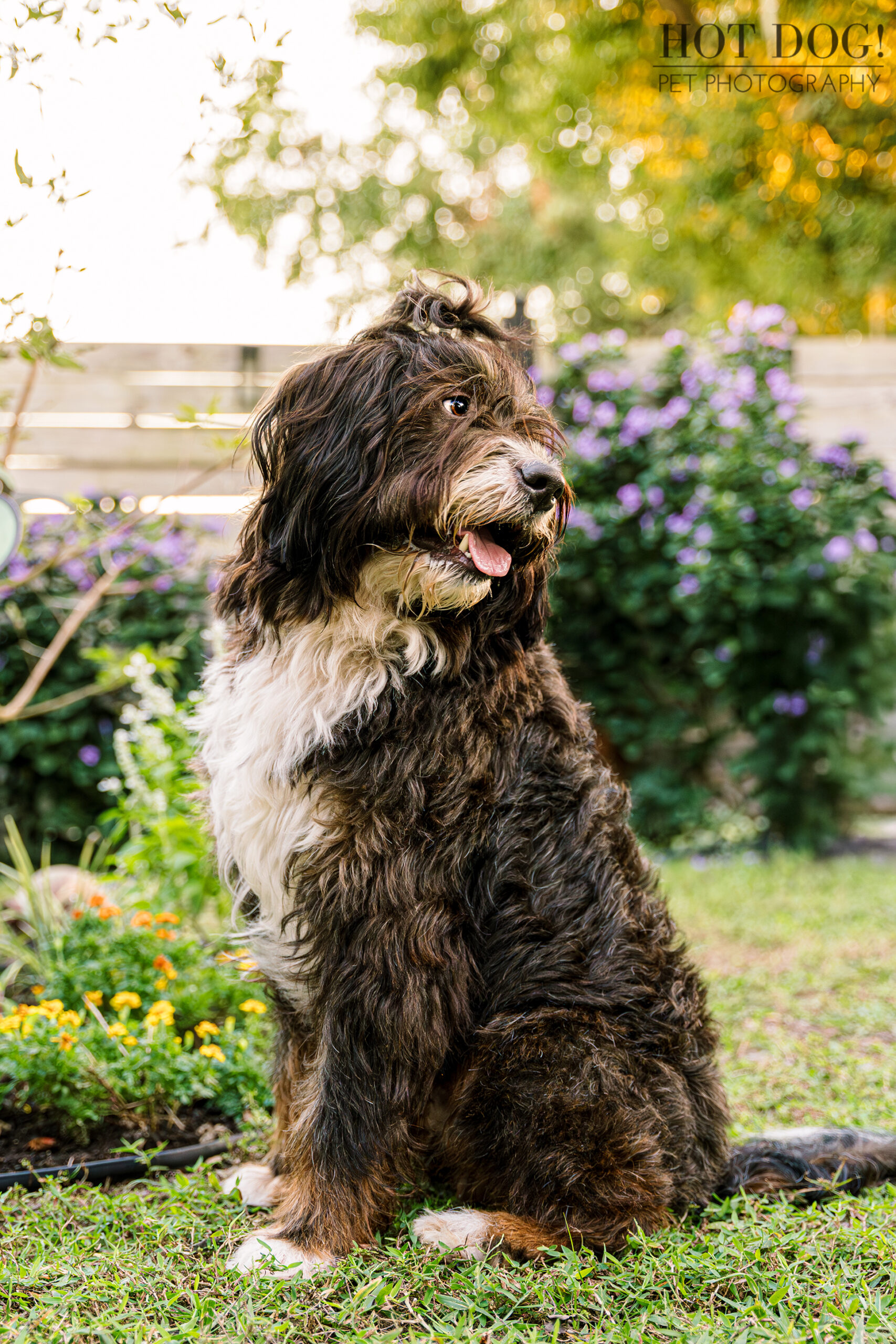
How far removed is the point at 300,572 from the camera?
7.47 ft

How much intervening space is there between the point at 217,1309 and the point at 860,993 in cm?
314

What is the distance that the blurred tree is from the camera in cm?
1005

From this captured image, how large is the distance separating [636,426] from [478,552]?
4.91 meters

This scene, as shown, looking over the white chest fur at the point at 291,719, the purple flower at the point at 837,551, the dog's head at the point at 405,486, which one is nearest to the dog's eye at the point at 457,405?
the dog's head at the point at 405,486

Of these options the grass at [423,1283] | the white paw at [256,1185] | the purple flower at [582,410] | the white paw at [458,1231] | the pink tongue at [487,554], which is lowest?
the white paw at [256,1185]

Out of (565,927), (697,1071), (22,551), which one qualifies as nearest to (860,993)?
(697,1071)

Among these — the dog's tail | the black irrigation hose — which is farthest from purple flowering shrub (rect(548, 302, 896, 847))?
the black irrigation hose

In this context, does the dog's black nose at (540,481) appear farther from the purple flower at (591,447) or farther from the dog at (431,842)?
the purple flower at (591,447)

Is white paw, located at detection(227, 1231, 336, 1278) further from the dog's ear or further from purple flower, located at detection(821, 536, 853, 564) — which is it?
purple flower, located at detection(821, 536, 853, 564)

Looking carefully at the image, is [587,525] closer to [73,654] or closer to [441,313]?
[73,654]

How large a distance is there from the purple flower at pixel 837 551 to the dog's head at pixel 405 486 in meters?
4.12

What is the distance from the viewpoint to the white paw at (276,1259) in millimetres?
2111

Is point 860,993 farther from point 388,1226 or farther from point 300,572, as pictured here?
point 300,572

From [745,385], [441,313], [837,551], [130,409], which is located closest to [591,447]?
[745,385]
